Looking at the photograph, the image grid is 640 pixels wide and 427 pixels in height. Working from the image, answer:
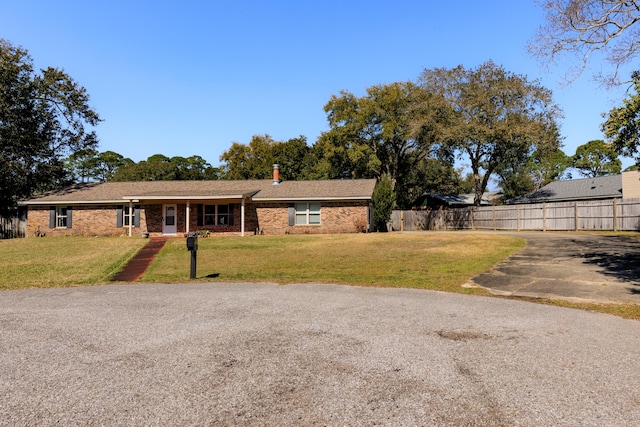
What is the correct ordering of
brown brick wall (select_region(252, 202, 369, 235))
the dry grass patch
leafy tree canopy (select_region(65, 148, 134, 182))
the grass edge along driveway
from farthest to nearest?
leafy tree canopy (select_region(65, 148, 134, 182)) → brown brick wall (select_region(252, 202, 369, 235)) → the dry grass patch → the grass edge along driveway

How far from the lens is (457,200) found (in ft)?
150

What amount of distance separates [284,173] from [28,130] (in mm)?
25586

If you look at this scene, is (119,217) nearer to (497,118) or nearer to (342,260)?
(342,260)

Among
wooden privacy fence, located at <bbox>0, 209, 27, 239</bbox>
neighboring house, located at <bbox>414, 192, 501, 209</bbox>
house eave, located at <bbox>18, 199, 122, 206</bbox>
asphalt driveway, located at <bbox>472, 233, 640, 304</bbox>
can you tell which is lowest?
asphalt driveway, located at <bbox>472, 233, 640, 304</bbox>

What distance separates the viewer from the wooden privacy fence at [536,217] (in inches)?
895

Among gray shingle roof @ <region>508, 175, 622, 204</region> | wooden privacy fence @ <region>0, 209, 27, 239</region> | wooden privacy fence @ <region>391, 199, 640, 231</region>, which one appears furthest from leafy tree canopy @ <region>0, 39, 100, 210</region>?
gray shingle roof @ <region>508, 175, 622, 204</region>

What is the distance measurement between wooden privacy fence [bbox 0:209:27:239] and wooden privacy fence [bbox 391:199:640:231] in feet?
93.0

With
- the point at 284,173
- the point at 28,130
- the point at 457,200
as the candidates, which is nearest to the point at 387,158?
the point at 457,200

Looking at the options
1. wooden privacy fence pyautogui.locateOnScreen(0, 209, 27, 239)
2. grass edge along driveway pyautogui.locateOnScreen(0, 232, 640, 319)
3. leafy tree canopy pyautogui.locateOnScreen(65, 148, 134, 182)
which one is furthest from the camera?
leafy tree canopy pyautogui.locateOnScreen(65, 148, 134, 182)

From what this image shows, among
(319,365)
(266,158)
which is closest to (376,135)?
(266,158)

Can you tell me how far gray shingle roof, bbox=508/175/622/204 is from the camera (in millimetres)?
33469

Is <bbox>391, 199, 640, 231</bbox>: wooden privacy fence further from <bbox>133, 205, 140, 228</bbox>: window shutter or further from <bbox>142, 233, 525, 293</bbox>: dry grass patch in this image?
<bbox>133, 205, 140, 228</bbox>: window shutter

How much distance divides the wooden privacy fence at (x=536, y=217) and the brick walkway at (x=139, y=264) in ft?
69.6

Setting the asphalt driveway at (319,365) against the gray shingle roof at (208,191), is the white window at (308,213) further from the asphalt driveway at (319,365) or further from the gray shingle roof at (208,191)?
the asphalt driveway at (319,365)
